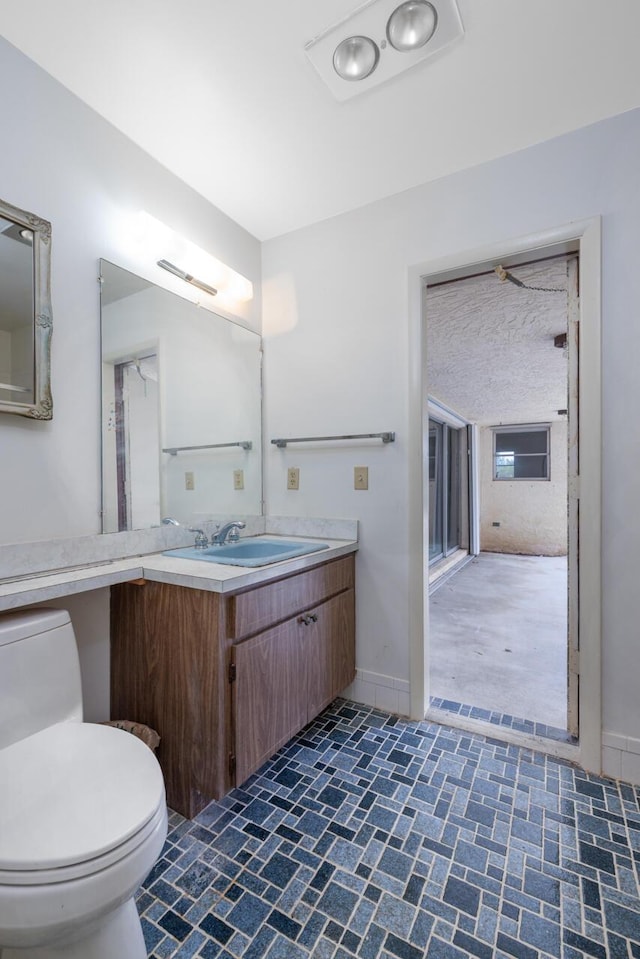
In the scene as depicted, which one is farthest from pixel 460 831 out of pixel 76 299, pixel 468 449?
pixel 468 449

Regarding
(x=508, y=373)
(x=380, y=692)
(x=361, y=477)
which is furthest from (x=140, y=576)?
(x=508, y=373)

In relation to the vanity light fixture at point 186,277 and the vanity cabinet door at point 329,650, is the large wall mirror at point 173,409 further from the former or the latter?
the vanity cabinet door at point 329,650

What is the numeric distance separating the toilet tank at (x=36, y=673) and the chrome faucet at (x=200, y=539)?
2.16 feet

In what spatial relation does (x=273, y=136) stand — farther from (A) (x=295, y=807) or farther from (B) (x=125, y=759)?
(A) (x=295, y=807)

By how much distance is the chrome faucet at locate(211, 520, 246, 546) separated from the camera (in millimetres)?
1938

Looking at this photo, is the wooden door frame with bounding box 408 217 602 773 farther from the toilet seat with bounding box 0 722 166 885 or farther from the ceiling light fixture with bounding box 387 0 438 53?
the toilet seat with bounding box 0 722 166 885

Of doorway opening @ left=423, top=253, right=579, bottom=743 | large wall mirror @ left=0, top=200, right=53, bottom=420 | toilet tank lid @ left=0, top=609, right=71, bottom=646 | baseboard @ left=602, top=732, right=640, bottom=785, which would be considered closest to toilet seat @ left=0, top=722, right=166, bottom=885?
toilet tank lid @ left=0, top=609, right=71, bottom=646

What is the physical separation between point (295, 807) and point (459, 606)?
2717mm

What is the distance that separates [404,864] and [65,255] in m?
2.15

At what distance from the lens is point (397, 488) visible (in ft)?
6.50

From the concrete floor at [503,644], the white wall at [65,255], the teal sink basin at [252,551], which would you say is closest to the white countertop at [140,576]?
the teal sink basin at [252,551]

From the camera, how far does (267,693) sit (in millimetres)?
1490

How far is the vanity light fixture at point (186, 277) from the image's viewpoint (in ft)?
5.93

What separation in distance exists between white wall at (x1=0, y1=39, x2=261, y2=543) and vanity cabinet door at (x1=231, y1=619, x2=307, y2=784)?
2.35 ft
